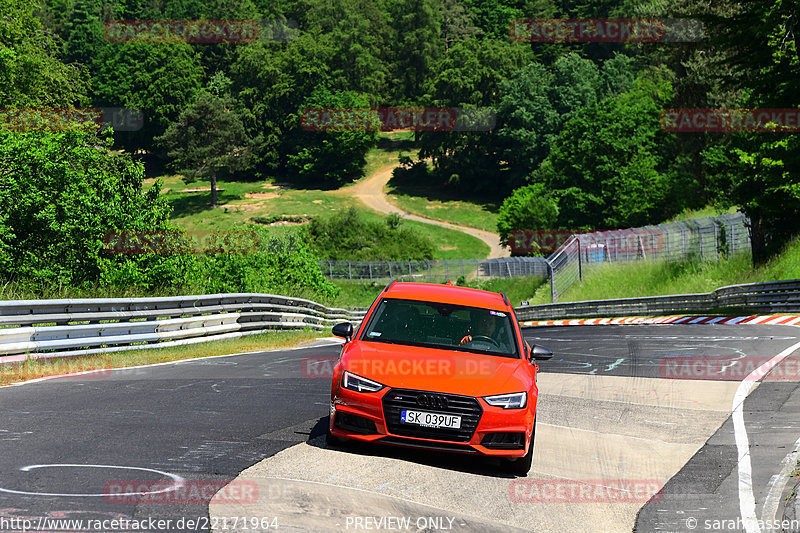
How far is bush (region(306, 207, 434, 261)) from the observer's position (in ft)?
287

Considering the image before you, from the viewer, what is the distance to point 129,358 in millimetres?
16094

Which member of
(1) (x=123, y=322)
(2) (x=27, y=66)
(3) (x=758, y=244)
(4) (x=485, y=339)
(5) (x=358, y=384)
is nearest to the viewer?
(5) (x=358, y=384)

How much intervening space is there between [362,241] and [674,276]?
49.4 meters

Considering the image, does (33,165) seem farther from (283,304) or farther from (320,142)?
(320,142)

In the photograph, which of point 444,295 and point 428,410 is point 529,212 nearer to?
point 444,295

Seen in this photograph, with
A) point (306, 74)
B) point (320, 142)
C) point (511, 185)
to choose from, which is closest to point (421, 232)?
point (511, 185)

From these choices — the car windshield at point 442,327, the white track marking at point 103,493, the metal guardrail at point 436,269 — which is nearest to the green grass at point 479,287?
the metal guardrail at point 436,269

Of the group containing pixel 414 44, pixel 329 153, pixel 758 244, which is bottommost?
pixel 329 153

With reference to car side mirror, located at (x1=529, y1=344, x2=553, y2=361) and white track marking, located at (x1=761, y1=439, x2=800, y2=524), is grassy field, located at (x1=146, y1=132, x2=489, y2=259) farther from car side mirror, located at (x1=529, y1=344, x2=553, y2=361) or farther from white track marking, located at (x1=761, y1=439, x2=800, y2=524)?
white track marking, located at (x1=761, y1=439, x2=800, y2=524)

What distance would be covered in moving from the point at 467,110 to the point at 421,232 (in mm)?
29287

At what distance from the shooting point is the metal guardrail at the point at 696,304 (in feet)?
97.9

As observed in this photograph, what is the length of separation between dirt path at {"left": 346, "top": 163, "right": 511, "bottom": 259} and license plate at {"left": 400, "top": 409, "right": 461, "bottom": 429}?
8631cm

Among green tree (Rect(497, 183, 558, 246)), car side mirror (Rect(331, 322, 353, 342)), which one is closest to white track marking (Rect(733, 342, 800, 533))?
car side mirror (Rect(331, 322, 353, 342))

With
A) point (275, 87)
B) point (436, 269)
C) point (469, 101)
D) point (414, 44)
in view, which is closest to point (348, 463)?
point (436, 269)
